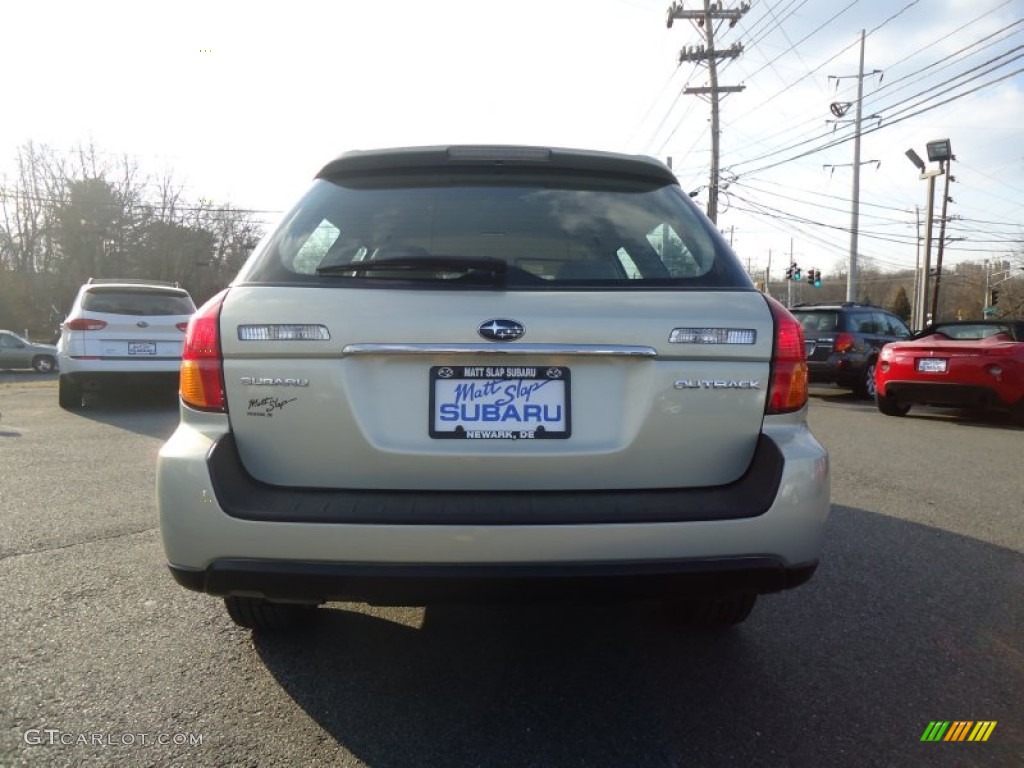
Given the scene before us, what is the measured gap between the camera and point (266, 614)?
9.16 feet

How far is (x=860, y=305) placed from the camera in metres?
13.7

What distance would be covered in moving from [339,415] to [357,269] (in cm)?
45

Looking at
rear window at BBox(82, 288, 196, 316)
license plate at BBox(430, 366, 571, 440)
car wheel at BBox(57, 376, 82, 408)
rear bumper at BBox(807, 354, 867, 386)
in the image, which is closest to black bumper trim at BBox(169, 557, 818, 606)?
license plate at BBox(430, 366, 571, 440)

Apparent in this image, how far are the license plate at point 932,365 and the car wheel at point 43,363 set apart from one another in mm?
29851

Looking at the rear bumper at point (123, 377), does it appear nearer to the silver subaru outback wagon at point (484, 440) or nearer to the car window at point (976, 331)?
the silver subaru outback wagon at point (484, 440)

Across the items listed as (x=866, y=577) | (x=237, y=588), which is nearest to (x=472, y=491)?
(x=237, y=588)

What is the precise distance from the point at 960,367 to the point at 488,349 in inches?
362

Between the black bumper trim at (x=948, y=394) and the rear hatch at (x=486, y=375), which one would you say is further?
the black bumper trim at (x=948, y=394)

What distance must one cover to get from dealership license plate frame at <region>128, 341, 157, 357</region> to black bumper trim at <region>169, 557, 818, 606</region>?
8.58 m

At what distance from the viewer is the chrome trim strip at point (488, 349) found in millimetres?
2135

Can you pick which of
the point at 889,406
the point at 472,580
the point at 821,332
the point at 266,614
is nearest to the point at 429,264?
the point at 472,580

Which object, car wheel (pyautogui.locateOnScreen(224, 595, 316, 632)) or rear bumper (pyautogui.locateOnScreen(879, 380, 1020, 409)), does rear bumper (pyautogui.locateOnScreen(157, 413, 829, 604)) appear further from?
rear bumper (pyautogui.locateOnScreen(879, 380, 1020, 409))

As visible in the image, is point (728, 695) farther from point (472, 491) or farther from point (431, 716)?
point (472, 491)
